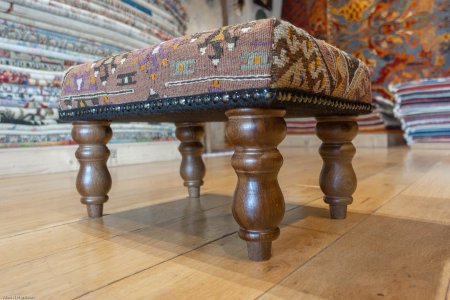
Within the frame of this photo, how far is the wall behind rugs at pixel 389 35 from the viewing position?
2.83 metres

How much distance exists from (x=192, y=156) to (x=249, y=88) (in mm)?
563

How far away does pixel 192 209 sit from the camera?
84cm

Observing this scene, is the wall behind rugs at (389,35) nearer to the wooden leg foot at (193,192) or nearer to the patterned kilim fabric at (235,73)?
the wooden leg foot at (193,192)

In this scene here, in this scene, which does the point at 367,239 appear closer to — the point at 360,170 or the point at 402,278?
the point at 402,278

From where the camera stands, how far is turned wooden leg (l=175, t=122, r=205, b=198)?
975mm

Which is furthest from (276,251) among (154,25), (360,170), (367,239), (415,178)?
(154,25)

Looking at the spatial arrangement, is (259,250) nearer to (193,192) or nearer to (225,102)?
(225,102)

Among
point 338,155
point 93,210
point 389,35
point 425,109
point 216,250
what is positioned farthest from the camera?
point 389,35

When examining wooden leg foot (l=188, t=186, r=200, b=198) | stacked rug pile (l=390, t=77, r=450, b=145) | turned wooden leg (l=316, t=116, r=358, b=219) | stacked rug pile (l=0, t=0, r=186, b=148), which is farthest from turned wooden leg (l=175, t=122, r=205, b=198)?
stacked rug pile (l=390, t=77, r=450, b=145)

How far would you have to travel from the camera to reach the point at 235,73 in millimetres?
457

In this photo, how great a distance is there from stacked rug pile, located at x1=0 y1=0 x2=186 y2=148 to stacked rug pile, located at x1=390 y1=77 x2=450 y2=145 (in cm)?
184

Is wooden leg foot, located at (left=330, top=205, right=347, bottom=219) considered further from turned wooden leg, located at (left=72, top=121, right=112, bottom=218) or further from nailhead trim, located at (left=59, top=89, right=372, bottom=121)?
turned wooden leg, located at (left=72, top=121, right=112, bottom=218)

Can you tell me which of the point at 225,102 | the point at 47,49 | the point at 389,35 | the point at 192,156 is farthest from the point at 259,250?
the point at 389,35

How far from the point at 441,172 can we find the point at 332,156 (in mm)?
866
